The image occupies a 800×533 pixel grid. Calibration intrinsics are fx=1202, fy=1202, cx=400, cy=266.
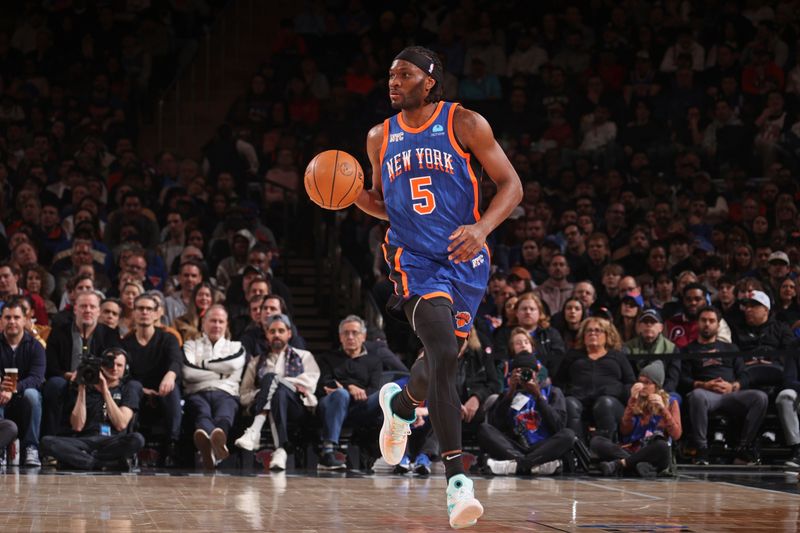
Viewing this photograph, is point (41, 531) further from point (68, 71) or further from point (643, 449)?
point (68, 71)

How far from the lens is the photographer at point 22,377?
8656mm

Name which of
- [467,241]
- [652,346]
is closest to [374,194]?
[467,241]

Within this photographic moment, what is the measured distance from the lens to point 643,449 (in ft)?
28.0

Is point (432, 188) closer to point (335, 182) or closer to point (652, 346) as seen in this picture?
point (335, 182)

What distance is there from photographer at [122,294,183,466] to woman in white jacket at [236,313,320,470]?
1.82 ft

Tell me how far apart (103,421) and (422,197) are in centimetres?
435

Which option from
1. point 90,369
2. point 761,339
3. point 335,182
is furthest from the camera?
point 761,339

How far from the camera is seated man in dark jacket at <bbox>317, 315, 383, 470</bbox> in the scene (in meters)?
9.16

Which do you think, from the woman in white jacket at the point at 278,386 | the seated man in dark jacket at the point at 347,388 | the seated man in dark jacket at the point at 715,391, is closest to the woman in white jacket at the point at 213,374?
the woman in white jacket at the point at 278,386

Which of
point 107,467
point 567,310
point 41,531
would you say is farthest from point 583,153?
point 41,531

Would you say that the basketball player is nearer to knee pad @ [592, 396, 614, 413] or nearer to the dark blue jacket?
knee pad @ [592, 396, 614, 413]

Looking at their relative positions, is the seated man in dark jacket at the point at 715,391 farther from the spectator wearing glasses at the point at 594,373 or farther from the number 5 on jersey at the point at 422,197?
the number 5 on jersey at the point at 422,197

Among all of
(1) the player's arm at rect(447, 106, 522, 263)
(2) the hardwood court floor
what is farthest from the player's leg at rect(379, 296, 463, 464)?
(1) the player's arm at rect(447, 106, 522, 263)

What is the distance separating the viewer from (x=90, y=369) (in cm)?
862
